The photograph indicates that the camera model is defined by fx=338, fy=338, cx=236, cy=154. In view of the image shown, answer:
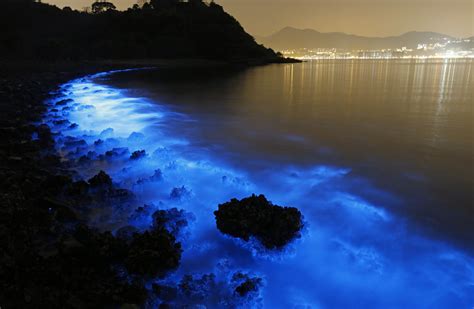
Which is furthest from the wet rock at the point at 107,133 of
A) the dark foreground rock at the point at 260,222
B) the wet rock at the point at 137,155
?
the dark foreground rock at the point at 260,222

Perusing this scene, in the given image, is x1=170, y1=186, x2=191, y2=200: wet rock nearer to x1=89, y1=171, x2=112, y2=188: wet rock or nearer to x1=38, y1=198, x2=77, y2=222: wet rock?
x1=89, y1=171, x2=112, y2=188: wet rock

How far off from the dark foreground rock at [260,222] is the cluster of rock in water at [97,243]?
0.6 inches

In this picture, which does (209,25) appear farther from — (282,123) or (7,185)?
(7,185)

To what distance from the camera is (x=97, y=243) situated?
15.8 ft

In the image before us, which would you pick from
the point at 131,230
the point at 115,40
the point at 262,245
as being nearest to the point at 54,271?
the point at 131,230

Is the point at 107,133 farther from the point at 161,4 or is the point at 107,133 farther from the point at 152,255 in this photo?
the point at 161,4

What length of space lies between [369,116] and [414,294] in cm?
1388

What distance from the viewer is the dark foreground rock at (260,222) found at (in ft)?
17.7

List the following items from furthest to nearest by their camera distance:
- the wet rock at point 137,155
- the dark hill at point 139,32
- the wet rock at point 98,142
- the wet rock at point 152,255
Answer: the dark hill at point 139,32 < the wet rock at point 98,142 < the wet rock at point 137,155 < the wet rock at point 152,255

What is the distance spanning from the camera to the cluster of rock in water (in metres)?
4.08

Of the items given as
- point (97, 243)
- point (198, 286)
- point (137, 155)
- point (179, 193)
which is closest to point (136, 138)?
point (137, 155)

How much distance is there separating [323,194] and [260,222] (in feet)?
8.58

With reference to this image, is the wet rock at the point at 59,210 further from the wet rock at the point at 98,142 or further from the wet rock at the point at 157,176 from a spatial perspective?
the wet rock at the point at 98,142

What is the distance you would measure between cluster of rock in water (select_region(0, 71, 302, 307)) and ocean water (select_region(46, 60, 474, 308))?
8.9 inches
